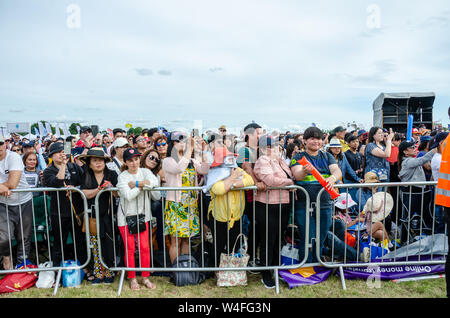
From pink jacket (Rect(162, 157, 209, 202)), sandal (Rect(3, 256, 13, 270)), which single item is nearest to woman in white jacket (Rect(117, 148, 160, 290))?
pink jacket (Rect(162, 157, 209, 202))

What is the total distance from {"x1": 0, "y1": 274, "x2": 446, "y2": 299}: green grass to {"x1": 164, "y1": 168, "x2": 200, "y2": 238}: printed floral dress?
2.41 feet

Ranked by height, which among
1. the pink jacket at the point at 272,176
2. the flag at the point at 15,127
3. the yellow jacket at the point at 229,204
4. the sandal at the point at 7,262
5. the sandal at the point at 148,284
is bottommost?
the sandal at the point at 148,284

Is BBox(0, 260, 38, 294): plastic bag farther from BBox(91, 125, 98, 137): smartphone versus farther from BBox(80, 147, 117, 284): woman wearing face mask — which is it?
BBox(91, 125, 98, 137): smartphone

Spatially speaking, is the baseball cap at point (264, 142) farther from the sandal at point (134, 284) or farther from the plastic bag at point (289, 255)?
the sandal at point (134, 284)

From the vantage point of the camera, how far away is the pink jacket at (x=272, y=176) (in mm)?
3801

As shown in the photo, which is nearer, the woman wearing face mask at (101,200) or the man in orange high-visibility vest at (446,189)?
the man in orange high-visibility vest at (446,189)

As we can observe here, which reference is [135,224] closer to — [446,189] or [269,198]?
[269,198]

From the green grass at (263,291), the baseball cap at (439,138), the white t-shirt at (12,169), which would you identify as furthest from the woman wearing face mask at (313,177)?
the white t-shirt at (12,169)

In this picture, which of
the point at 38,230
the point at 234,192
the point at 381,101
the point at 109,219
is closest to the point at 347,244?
the point at 234,192

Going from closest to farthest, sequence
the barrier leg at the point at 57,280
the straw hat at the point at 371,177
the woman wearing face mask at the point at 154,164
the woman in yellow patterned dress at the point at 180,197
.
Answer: the barrier leg at the point at 57,280, the woman in yellow patterned dress at the point at 180,197, the woman wearing face mask at the point at 154,164, the straw hat at the point at 371,177

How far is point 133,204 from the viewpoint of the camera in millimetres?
4027

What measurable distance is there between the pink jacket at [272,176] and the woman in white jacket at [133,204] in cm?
142

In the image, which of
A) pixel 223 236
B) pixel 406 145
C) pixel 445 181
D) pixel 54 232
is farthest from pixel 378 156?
pixel 54 232

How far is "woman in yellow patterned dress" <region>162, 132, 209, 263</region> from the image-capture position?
4.11 metres
